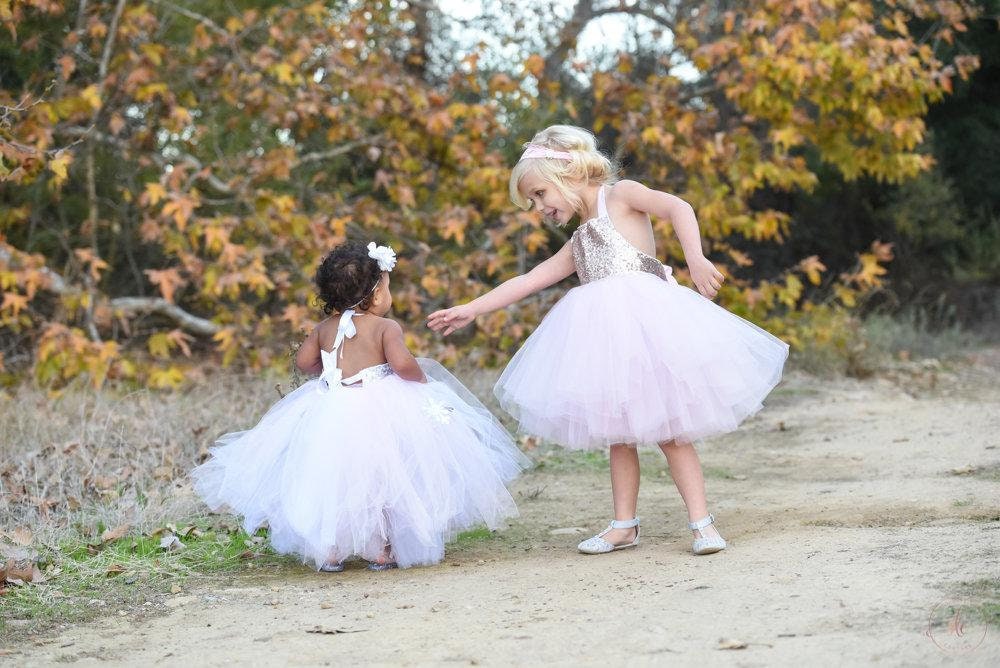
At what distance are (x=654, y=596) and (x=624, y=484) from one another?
32.2 inches

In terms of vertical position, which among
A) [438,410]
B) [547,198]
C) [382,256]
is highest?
[547,198]

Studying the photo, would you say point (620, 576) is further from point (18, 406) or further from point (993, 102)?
point (993, 102)

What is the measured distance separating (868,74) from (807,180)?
912 mm

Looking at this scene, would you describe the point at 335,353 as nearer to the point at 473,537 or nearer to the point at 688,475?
the point at 473,537

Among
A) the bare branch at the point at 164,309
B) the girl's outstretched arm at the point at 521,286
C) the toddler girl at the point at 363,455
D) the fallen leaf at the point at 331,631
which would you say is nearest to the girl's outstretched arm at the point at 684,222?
the girl's outstretched arm at the point at 521,286

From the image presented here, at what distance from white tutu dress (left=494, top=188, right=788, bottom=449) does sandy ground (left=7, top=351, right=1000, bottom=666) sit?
46 centimetres

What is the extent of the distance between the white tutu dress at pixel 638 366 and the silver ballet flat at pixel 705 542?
300 mm

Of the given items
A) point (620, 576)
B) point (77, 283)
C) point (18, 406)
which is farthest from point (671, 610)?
point (77, 283)

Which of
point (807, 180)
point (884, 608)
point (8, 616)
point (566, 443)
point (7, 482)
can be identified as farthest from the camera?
point (807, 180)

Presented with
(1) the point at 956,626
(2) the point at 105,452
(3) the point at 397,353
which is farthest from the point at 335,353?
(1) the point at 956,626

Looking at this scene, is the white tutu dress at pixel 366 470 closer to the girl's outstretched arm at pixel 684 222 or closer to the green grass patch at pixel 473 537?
the green grass patch at pixel 473 537

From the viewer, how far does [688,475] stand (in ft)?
13.0

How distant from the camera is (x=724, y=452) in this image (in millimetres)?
6469

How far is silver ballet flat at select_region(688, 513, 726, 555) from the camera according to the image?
3838mm
